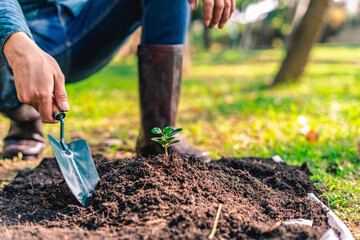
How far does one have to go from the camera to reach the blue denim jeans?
6.97 ft

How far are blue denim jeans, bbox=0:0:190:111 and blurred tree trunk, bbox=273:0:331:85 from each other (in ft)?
12.8

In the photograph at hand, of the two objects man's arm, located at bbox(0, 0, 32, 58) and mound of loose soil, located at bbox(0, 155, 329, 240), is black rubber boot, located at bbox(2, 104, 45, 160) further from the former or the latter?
man's arm, located at bbox(0, 0, 32, 58)

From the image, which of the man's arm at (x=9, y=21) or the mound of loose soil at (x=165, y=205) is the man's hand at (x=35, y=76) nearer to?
the man's arm at (x=9, y=21)

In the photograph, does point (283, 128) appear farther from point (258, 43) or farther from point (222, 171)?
point (258, 43)

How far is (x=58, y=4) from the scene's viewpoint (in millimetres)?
2260

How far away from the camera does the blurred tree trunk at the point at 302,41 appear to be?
5.56 metres

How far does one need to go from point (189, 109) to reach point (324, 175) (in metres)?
2.42

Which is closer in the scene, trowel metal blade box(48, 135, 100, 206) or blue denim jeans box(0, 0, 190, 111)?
trowel metal blade box(48, 135, 100, 206)

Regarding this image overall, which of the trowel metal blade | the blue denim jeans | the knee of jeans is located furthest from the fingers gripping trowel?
the knee of jeans

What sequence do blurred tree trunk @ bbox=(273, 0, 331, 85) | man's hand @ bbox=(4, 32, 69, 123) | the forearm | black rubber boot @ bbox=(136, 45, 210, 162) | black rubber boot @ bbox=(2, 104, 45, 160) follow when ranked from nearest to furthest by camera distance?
man's hand @ bbox=(4, 32, 69, 123) → the forearm → black rubber boot @ bbox=(136, 45, 210, 162) → black rubber boot @ bbox=(2, 104, 45, 160) → blurred tree trunk @ bbox=(273, 0, 331, 85)

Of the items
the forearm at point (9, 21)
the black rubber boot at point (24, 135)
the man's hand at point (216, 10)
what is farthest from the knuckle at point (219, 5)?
the black rubber boot at point (24, 135)

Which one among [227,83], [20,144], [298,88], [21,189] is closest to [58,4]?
[20,144]

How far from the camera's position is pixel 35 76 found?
131cm

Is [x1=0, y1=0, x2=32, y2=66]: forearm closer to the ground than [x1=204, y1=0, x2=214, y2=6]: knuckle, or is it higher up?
closer to the ground
